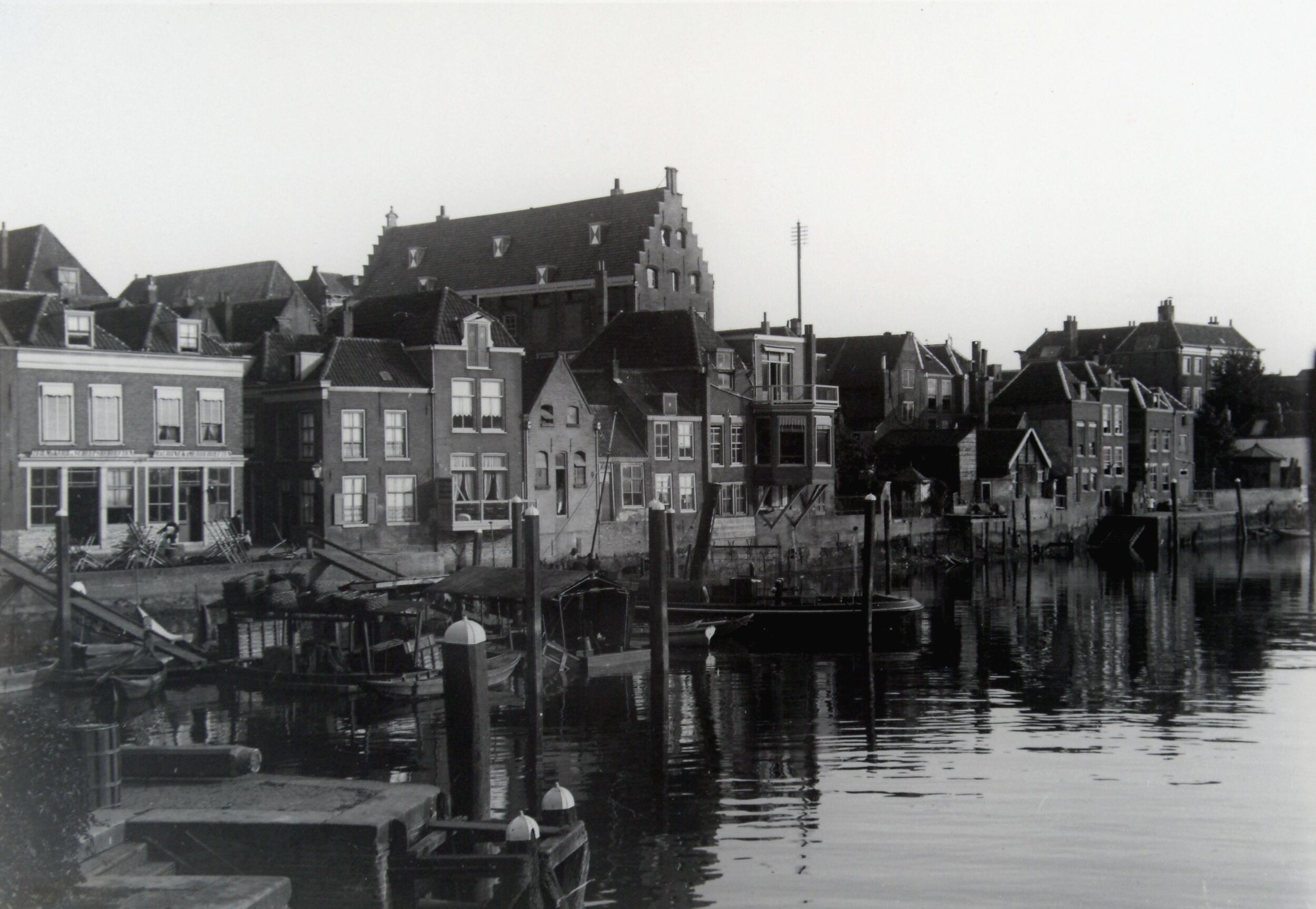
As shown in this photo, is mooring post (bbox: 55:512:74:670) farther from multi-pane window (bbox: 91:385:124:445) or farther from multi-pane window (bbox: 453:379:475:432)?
multi-pane window (bbox: 453:379:475:432)

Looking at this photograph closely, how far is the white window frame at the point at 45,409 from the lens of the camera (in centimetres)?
4072

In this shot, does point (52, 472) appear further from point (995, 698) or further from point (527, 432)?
point (995, 698)

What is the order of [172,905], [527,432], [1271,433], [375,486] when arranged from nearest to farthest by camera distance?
[172,905], [375,486], [527,432], [1271,433]

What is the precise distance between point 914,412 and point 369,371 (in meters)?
43.3

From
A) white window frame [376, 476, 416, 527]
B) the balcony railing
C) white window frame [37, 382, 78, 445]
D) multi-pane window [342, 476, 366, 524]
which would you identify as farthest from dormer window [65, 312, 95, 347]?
the balcony railing

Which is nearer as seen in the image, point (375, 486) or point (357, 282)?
point (375, 486)

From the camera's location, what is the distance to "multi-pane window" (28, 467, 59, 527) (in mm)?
40500

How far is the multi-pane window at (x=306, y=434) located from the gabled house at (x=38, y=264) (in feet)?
47.7

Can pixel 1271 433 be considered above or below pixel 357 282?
below

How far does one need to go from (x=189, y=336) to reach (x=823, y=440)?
32.3 metres

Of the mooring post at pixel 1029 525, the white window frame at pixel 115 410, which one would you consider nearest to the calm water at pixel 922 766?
the white window frame at pixel 115 410

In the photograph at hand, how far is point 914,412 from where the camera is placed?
81.3m

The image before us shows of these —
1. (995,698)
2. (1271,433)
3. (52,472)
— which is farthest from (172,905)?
(1271,433)

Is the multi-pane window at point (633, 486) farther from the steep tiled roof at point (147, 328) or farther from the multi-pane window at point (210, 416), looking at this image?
the steep tiled roof at point (147, 328)
